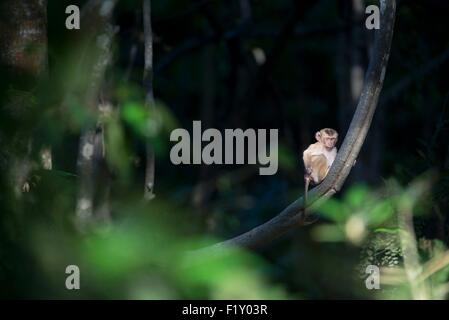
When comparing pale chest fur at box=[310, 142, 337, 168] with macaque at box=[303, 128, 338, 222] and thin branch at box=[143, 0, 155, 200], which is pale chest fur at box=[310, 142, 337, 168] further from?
thin branch at box=[143, 0, 155, 200]

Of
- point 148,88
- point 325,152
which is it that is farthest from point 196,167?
point 325,152

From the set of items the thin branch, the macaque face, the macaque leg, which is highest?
the thin branch

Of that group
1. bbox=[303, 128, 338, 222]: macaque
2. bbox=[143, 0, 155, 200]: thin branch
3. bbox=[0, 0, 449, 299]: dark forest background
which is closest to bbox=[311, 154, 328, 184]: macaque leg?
bbox=[303, 128, 338, 222]: macaque

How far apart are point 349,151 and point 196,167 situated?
13.7ft

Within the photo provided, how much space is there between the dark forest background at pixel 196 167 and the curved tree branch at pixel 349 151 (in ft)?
0.36

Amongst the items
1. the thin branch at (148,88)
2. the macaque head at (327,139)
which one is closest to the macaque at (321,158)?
the macaque head at (327,139)

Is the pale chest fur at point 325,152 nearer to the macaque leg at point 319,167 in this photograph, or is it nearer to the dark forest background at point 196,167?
the macaque leg at point 319,167

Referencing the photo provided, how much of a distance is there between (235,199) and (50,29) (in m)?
4.29

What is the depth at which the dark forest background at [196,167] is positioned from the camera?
105 cm

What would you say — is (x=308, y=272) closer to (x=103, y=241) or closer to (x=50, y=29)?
(x=50, y=29)

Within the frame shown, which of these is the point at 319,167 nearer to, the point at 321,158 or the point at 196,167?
the point at 321,158

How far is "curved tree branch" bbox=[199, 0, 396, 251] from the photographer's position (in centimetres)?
204

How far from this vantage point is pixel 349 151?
6.72ft

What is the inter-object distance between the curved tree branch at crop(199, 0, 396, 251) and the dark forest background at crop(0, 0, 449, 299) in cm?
11
